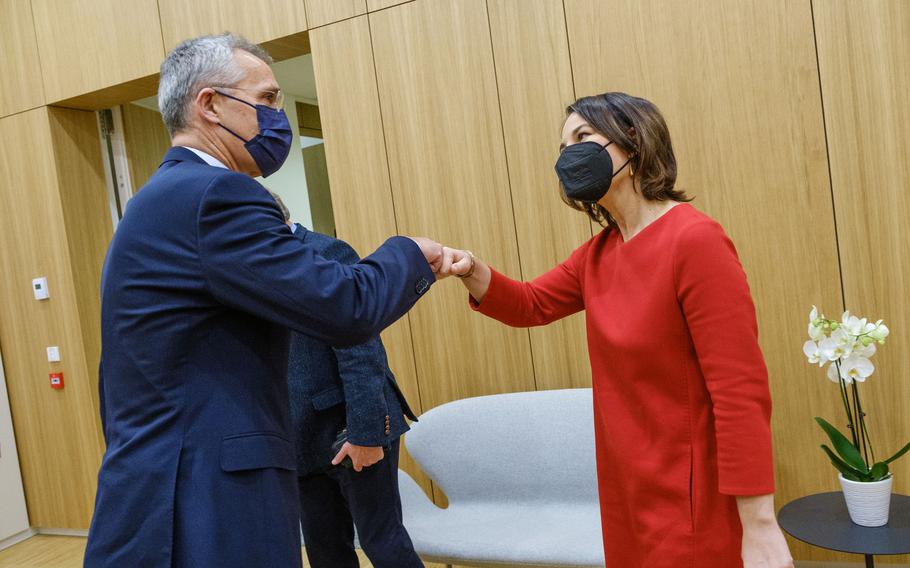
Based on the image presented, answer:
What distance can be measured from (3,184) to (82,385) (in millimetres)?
1358

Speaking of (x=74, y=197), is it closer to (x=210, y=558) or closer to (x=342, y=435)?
(x=342, y=435)

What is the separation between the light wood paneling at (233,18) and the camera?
363 cm

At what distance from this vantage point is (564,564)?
2.40 m

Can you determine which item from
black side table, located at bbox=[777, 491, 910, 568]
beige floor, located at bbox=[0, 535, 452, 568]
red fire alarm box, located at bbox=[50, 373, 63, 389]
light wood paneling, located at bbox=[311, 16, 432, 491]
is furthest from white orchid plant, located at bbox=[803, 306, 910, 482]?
red fire alarm box, located at bbox=[50, 373, 63, 389]

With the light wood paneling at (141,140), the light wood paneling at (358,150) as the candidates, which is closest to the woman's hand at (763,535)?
the light wood paneling at (358,150)

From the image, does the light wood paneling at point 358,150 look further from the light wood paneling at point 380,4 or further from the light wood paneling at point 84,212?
the light wood paneling at point 84,212

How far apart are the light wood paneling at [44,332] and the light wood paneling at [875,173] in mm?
4075

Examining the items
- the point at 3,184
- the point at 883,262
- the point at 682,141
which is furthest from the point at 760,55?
the point at 3,184

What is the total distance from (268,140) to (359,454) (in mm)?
1031

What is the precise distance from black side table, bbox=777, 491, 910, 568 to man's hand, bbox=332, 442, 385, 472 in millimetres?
1296

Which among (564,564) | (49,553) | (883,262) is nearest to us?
(564,564)

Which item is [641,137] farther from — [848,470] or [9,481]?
[9,481]

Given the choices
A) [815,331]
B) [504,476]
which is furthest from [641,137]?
[504,476]

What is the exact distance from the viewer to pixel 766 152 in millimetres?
2773
